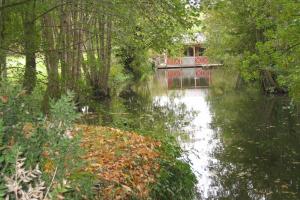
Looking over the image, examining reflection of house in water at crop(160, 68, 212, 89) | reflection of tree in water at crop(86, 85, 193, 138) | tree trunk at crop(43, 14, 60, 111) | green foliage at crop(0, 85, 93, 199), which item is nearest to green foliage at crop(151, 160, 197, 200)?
tree trunk at crop(43, 14, 60, 111)

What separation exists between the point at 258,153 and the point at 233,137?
2052mm

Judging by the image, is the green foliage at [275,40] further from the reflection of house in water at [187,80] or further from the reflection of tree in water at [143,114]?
the reflection of house in water at [187,80]

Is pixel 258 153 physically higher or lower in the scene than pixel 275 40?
lower

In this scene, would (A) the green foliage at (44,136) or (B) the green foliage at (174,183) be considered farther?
(B) the green foliage at (174,183)

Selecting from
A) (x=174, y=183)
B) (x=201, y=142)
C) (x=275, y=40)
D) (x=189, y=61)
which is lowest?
(x=201, y=142)

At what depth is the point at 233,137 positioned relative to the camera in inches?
519

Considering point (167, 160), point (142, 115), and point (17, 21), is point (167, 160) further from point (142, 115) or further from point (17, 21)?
point (142, 115)

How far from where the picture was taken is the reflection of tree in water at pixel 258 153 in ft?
27.9

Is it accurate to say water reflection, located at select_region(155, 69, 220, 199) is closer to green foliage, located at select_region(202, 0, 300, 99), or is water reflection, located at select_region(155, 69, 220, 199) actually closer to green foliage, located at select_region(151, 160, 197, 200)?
green foliage, located at select_region(151, 160, 197, 200)

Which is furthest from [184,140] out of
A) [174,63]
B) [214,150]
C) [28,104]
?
[174,63]

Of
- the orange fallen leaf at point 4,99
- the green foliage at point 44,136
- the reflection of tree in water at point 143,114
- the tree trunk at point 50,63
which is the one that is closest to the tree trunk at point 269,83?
the reflection of tree in water at point 143,114

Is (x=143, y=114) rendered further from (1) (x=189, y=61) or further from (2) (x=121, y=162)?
(1) (x=189, y=61)

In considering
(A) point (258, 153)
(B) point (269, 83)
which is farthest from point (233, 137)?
(B) point (269, 83)

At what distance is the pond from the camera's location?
873 centimetres
